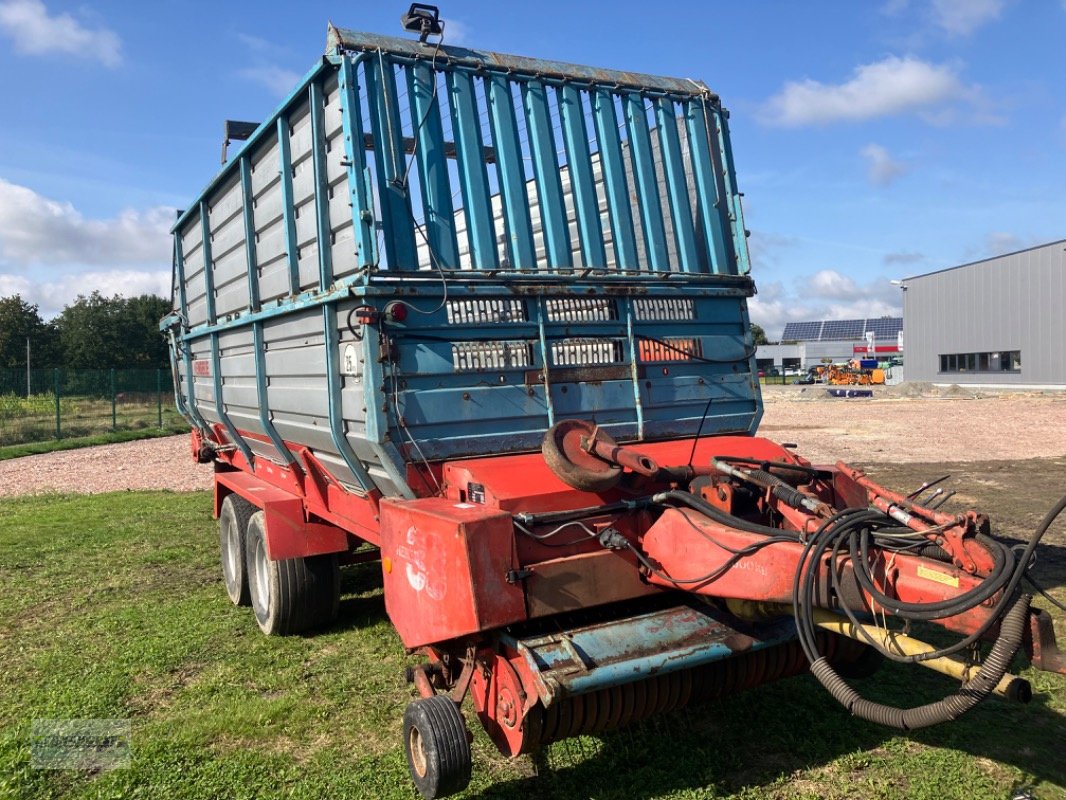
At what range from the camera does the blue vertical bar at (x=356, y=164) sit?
374cm

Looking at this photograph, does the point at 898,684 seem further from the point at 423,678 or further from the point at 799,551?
the point at 423,678

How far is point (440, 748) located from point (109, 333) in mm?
45885

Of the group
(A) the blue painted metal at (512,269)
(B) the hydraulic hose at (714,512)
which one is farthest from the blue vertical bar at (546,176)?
(B) the hydraulic hose at (714,512)

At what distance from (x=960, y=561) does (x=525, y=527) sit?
1.53m

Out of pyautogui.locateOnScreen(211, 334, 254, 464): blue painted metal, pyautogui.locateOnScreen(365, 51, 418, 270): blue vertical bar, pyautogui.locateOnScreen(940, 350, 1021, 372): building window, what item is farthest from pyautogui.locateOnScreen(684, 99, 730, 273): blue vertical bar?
pyautogui.locateOnScreen(940, 350, 1021, 372): building window

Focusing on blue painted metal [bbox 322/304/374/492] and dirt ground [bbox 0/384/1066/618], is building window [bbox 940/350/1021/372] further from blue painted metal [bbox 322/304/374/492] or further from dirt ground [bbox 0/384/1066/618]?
blue painted metal [bbox 322/304/374/492]

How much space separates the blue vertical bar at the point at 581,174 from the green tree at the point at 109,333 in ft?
139

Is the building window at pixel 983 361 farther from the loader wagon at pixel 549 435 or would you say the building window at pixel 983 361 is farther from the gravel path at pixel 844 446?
the loader wagon at pixel 549 435

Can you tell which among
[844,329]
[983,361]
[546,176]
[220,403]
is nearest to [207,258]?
[220,403]

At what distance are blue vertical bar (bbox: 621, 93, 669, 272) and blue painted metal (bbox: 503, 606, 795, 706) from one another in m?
1.97

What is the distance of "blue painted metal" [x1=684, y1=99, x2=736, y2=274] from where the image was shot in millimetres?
4707

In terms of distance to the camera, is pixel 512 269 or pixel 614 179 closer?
pixel 512 269

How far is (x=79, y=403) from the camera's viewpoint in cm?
2117

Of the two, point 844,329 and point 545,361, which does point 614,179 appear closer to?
point 545,361
